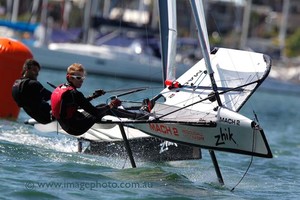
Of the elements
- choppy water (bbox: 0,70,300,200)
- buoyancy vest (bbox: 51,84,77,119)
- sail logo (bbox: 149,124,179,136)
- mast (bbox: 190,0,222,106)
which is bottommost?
choppy water (bbox: 0,70,300,200)

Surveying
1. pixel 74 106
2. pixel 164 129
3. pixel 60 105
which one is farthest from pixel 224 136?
pixel 60 105

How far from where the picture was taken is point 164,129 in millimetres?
8602

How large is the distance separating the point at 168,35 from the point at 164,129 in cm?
248

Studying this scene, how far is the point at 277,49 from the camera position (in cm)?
3953

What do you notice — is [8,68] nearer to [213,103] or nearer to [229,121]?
[213,103]

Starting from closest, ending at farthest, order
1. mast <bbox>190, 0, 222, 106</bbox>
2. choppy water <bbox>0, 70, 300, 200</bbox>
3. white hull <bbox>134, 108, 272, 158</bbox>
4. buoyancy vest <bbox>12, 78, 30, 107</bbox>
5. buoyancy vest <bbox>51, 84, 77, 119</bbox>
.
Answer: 1. choppy water <bbox>0, 70, 300, 200</bbox>
2. white hull <bbox>134, 108, 272, 158</bbox>
3. buoyancy vest <bbox>51, 84, 77, 119</bbox>
4. mast <bbox>190, 0, 222, 106</bbox>
5. buoyancy vest <bbox>12, 78, 30, 107</bbox>

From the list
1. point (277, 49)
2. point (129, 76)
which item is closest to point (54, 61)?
point (129, 76)

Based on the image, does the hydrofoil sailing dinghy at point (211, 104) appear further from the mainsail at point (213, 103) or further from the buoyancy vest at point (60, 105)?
the buoyancy vest at point (60, 105)

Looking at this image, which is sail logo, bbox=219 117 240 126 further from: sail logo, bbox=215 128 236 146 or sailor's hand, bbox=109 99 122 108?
sailor's hand, bbox=109 99 122 108

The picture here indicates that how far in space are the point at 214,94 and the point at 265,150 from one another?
0.98 metres

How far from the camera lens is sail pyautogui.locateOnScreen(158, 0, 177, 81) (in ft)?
34.4

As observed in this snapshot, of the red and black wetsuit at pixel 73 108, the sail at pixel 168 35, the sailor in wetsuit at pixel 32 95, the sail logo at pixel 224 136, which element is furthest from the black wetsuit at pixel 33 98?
the sail logo at pixel 224 136

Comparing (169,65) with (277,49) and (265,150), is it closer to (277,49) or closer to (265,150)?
(265,150)

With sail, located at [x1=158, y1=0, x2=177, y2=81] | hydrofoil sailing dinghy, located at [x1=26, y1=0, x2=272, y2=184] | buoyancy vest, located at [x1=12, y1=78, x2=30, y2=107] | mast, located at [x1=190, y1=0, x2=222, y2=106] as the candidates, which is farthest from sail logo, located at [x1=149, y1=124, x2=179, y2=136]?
sail, located at [x1=158, y1=0, x2=177, y2=81]
